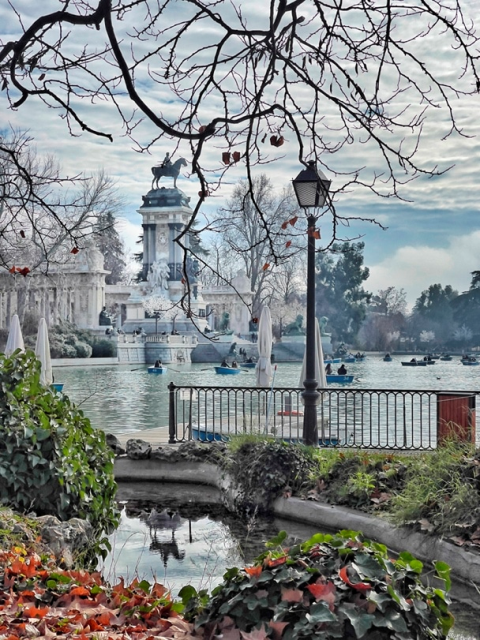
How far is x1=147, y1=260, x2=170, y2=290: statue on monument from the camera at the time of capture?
71.4 m

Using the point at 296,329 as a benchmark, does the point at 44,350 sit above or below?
below

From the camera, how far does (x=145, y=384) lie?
40.8 m

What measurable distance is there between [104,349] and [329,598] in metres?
55.2

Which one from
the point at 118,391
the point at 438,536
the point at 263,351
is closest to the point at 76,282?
the point at 118,391

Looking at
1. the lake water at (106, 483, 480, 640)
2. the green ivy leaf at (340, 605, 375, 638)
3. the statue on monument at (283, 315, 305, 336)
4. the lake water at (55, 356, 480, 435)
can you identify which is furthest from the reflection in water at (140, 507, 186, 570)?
the statue on monument at (283, 315, 305, 336)

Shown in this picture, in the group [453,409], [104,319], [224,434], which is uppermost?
[104,319]

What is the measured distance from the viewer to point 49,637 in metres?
3.85

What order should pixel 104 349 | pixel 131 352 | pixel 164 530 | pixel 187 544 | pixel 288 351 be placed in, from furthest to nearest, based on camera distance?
pixel 288 351
pixel 131 352
pixel 104 349
pixel 164 530
pixel 187 544

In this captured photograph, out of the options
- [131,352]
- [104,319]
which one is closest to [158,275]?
[104,319]

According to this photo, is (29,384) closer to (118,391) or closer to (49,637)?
(49,637)

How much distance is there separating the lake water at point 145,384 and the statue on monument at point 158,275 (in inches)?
544

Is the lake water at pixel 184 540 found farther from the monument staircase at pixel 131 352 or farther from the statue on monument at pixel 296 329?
the statue on monument at pixel 296 329

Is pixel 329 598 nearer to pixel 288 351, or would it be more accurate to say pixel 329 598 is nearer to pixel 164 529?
pixel 164 529

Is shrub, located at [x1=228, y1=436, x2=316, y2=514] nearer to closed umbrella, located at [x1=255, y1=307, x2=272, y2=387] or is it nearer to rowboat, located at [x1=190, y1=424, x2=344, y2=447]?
rowboat, located at [x1=190, y1=424, x2=344, y2=447]
